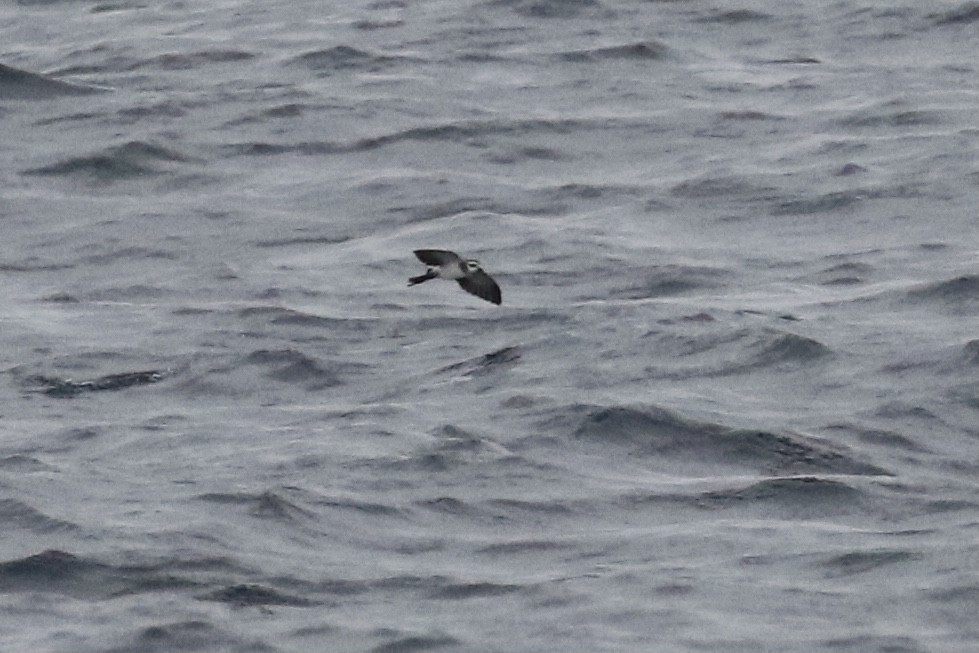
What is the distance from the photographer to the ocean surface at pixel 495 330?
12289 millimetres

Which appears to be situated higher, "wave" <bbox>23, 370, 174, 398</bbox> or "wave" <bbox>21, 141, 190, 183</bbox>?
"wave" <bbox>23, 370, 174, 398</bbox>

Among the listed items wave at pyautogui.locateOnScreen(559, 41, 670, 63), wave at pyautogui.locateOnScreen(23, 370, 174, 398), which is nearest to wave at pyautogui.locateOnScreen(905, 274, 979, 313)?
wave at pyautogui.locateOnScreen(23, 370, 174, 398)

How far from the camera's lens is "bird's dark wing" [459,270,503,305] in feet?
52.1

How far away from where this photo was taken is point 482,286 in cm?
1588

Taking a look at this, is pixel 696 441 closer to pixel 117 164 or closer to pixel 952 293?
pixel 952 293

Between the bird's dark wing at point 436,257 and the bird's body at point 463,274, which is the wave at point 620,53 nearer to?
the bird's body at point 463,274

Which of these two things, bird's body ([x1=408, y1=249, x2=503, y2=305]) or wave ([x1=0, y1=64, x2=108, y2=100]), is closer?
bird's body ([x1=408, y1=249, x2=503, y2=305])

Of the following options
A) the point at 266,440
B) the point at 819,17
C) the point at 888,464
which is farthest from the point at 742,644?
the point at 819,17

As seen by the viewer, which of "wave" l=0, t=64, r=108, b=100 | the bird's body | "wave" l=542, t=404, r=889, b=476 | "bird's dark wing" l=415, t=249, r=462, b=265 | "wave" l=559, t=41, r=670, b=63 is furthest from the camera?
"wave" l=559, t=41, r=670, b=63

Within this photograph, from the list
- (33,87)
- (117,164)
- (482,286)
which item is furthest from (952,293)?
(33,87)

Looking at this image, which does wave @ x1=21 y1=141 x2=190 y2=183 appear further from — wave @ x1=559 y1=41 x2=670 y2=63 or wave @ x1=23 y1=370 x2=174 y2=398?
wave @ x1=23 y1=370 x2=174 y2=398

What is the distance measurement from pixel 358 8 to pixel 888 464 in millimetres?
13520

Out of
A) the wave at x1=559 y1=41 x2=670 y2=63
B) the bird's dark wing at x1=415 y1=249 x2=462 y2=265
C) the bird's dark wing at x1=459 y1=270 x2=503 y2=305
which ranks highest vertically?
the bird's dark wing at x1=415 y1=249 x2=462 y2=265

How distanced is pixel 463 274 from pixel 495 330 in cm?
87
